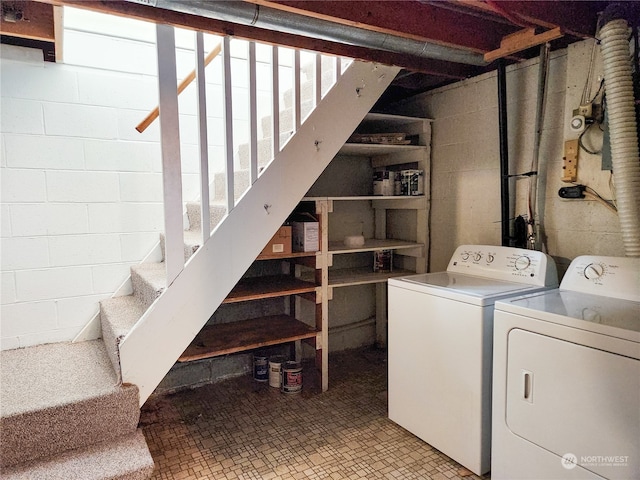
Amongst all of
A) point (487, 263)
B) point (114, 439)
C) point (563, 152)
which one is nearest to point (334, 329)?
point (487, 263)

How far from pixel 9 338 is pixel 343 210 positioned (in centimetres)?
228

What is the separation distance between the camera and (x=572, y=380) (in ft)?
4.72

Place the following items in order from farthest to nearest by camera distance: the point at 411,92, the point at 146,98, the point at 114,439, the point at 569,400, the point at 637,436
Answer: the point at 411,92
the point at 146,98
the point at 114,439
the point at 569,400
the point at 637,436

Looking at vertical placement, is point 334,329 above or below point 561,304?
below

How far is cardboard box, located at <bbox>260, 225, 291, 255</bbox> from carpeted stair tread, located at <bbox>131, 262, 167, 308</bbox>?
1.92 ft

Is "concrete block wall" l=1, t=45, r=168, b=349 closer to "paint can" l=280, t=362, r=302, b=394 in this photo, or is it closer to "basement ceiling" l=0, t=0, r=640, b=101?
"basement ceiling" l=0, t=0, r=640, b=101

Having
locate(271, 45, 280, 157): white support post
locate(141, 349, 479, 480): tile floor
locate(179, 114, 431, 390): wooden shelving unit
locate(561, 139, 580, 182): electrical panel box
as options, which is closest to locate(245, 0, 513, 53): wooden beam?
locate(271, 45, 280, 157): white support post

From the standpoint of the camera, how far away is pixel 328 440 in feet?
6.84

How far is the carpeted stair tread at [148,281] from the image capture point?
196 centimetres

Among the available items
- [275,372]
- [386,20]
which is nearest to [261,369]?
[275,372]

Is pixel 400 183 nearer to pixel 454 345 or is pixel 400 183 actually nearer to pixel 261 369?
pixel 454 345

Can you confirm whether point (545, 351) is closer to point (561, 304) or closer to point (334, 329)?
point (561, 304)

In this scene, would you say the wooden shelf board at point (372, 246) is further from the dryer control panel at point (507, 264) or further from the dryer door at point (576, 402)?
the dryer door at point (576, 402)

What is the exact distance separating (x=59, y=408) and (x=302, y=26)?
6.25ft
